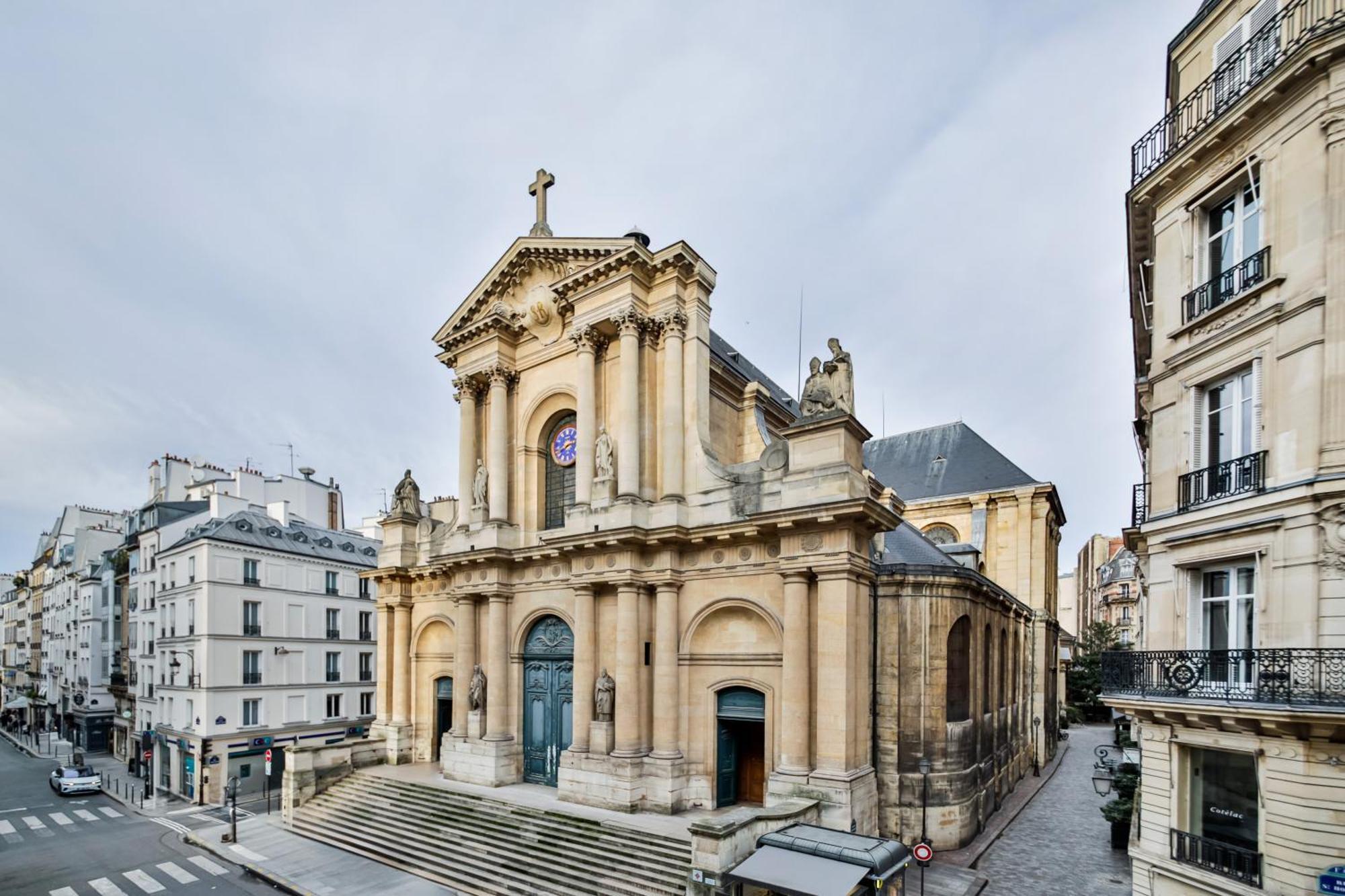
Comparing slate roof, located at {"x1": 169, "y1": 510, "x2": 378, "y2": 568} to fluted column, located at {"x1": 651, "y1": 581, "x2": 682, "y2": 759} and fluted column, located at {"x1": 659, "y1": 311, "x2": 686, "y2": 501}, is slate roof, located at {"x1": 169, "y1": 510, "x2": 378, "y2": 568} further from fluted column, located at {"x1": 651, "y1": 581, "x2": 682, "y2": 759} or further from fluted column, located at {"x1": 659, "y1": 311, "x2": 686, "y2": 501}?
fluted column, located at {"x1": 659, "y1": 311, "x2": 686, "y2": 501}

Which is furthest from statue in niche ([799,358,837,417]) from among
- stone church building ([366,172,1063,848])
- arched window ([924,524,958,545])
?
arched window ([924,524,958,545])

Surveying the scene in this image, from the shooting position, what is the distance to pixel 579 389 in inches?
758

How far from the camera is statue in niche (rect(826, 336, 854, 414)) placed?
1550 cm

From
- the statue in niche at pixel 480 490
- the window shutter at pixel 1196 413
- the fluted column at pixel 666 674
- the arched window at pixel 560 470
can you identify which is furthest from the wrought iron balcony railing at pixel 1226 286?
the statue in niche at pixel 480 490

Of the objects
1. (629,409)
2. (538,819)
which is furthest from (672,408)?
(538,819)

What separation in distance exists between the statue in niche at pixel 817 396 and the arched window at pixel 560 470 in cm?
801

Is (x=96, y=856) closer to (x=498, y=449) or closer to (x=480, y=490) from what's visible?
(x=480, y=490)

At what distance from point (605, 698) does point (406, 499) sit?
1180 cm

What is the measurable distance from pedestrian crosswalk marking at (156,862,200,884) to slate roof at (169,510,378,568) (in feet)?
43.5

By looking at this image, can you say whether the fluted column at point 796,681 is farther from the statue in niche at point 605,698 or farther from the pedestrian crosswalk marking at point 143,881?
the pedestrian crosswalk marking at point 143,881

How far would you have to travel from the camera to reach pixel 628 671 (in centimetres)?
1686

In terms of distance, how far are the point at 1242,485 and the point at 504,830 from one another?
15.6 meters

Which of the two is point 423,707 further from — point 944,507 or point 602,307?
point 944,507

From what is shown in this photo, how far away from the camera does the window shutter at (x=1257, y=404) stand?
8977mm
